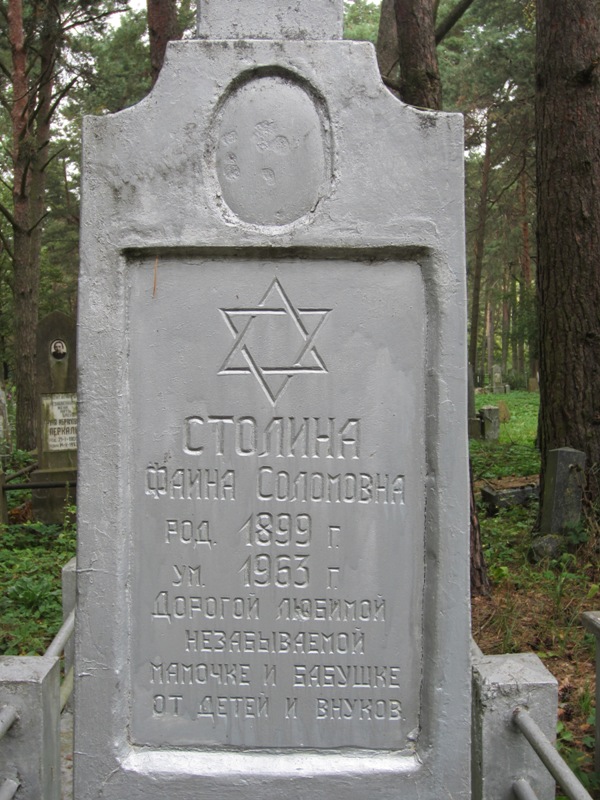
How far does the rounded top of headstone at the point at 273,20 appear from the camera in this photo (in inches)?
97.3

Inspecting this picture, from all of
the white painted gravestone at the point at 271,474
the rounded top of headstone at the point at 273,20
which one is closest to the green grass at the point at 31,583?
the white painted gravestone at the point at 271,474

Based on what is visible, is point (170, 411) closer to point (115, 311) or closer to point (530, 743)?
point (115, 311)

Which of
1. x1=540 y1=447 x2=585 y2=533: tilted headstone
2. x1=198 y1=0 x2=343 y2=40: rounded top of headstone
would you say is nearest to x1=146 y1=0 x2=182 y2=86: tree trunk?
x1=540 y1=447 x2=585 y2=533: tilted headstone

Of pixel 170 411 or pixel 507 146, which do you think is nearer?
pixel 170 411

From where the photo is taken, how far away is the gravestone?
1000cm

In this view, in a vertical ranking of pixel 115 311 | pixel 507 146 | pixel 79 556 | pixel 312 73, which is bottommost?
pixel 79 556

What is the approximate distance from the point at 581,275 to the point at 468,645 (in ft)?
17.1

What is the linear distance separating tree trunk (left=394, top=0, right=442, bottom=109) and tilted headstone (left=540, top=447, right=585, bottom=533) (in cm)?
297

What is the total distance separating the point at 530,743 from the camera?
238 centimetres

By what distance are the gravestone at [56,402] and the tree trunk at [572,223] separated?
19.3ft

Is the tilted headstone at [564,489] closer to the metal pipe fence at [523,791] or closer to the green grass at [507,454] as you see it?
the green grass at [507,454]

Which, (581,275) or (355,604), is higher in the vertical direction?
(581,275)

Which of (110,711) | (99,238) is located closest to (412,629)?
(110,711)

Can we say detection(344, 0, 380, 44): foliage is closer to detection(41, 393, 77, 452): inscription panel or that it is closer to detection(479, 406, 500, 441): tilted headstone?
detection(479, 406, 500, 441): tilted headstone
